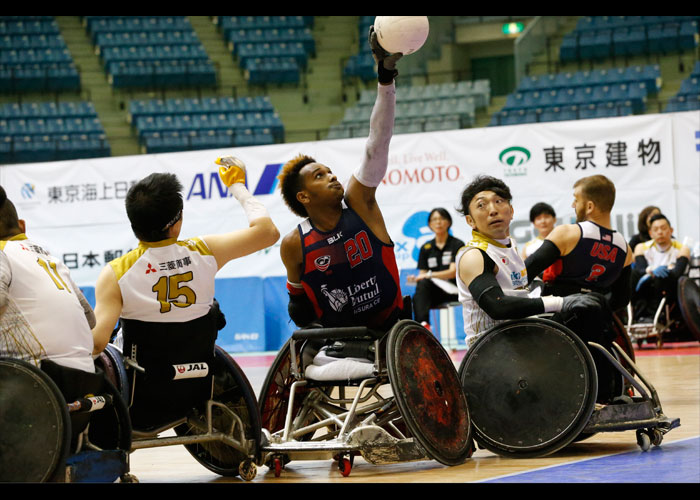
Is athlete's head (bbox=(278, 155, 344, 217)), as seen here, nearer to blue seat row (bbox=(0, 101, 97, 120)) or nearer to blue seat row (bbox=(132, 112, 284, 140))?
blue seat row (bbox=(132, 112, 284, 140))

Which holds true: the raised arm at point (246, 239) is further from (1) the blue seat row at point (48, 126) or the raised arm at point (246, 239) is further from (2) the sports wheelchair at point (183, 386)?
(1) the blue seat row at point (48, 126)

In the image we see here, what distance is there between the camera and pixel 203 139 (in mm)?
18344

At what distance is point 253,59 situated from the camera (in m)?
21.6

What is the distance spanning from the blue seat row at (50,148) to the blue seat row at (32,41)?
365 centimetres

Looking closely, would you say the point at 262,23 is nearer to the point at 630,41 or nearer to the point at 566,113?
the point at 630,41

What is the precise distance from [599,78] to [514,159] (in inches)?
273

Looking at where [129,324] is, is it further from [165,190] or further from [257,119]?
[257,119]

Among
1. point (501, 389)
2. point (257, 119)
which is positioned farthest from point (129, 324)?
point (257, 119)

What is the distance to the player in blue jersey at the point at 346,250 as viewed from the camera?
4699 millimetres

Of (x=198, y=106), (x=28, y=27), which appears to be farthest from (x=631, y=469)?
(x=28, y=27)

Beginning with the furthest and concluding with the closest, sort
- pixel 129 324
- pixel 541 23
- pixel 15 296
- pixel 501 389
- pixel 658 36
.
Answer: pixel 541 23, pixel 658 36, pixel 501 389, pixel 129 324, pixel 15 296

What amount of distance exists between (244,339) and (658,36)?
10.7 meters

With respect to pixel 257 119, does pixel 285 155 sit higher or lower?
lower

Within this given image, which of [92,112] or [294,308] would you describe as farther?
[92,112]
